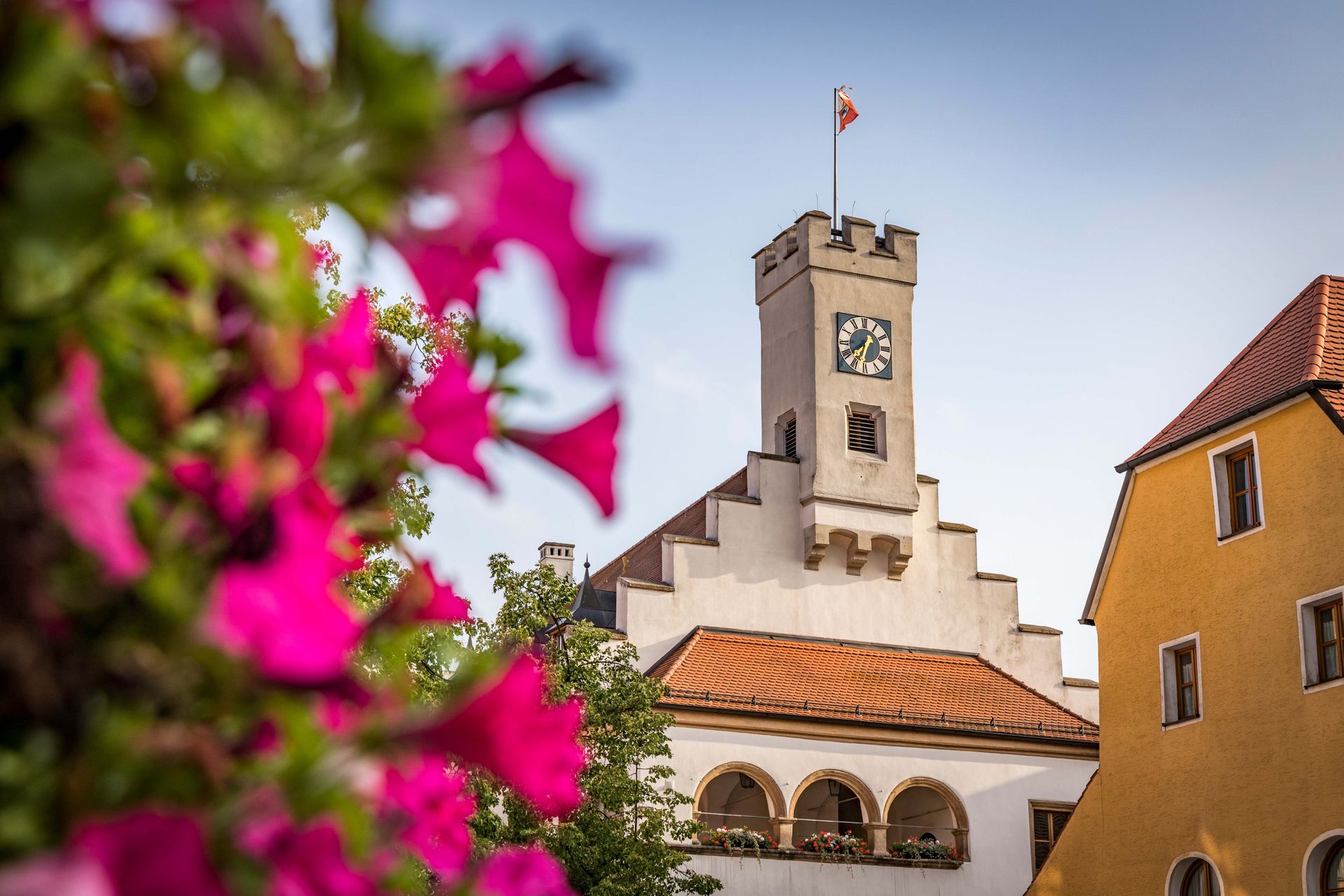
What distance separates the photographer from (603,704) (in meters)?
21.9

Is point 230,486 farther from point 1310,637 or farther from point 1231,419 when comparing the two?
point 1231,419

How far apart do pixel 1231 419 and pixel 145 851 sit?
20188mm

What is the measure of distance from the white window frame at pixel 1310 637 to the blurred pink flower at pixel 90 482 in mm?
18951

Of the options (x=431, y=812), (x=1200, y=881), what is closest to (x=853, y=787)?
(x=1200, y=881)

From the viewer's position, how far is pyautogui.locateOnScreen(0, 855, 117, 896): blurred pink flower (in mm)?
548

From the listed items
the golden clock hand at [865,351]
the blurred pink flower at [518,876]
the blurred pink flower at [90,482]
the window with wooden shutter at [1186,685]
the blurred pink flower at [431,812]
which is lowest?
the blurred pink flower at [518,876]

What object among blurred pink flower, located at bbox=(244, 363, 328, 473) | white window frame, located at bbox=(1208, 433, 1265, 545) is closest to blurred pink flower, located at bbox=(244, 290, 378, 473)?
blurred pink flower, located at bbox=(244, 363, 328, 473)

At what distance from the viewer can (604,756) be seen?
2203cm

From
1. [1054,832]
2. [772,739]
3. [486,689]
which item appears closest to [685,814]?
[772,739]

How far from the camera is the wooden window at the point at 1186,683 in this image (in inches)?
782

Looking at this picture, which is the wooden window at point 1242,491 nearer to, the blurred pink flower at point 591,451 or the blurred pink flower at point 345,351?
the blurred pink flower at point 591,451

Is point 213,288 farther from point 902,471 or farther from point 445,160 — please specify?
point 902,471

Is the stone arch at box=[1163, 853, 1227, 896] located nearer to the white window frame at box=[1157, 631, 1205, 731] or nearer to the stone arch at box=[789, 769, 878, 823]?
the white window frame at box=[1157, 631, 1205, 731]

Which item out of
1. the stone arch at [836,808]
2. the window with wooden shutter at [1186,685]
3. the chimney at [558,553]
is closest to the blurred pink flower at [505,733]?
the window with wooden shutter at [1186,685]
